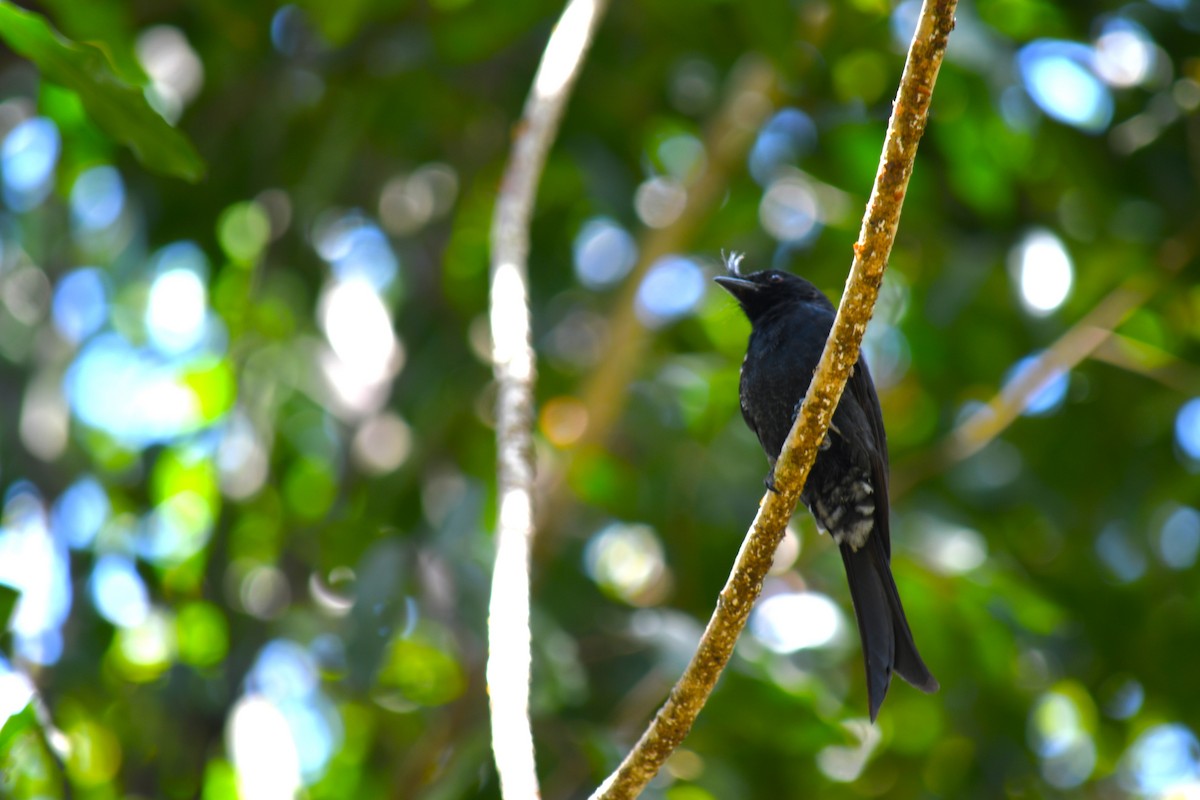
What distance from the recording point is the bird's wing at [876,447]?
9.62ft

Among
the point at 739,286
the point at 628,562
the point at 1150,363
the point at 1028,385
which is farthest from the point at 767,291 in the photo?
the point at 628,562

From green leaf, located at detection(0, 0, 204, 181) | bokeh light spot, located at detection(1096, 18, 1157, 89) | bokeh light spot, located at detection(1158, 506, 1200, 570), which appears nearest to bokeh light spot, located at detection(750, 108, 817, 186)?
bokeh light spot, located at detection(1096, 18, 1157, 89)

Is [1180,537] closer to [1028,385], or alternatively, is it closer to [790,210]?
[1028,385]

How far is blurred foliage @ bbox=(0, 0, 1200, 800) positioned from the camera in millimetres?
4113

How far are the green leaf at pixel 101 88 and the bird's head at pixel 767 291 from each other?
4.65 feet

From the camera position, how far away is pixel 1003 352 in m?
4.52

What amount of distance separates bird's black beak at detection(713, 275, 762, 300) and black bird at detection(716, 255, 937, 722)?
213mm

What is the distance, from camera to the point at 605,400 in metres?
4.27

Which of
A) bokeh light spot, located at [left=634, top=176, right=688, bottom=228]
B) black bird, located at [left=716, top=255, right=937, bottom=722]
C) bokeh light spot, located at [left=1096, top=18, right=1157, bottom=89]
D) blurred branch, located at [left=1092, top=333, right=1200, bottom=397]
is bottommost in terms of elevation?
black bird, located at [left=716, top=255, right=937, bottom=722]

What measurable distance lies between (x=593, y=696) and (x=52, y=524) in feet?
6.97

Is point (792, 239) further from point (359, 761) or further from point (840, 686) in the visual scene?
point (359, 761)

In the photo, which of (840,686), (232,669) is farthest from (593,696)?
(232,669)

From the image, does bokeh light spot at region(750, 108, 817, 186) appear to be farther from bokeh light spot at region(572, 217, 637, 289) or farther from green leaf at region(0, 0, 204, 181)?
green leaf at region(0, 0, 204, 181)

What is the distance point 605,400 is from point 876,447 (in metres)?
1.44
